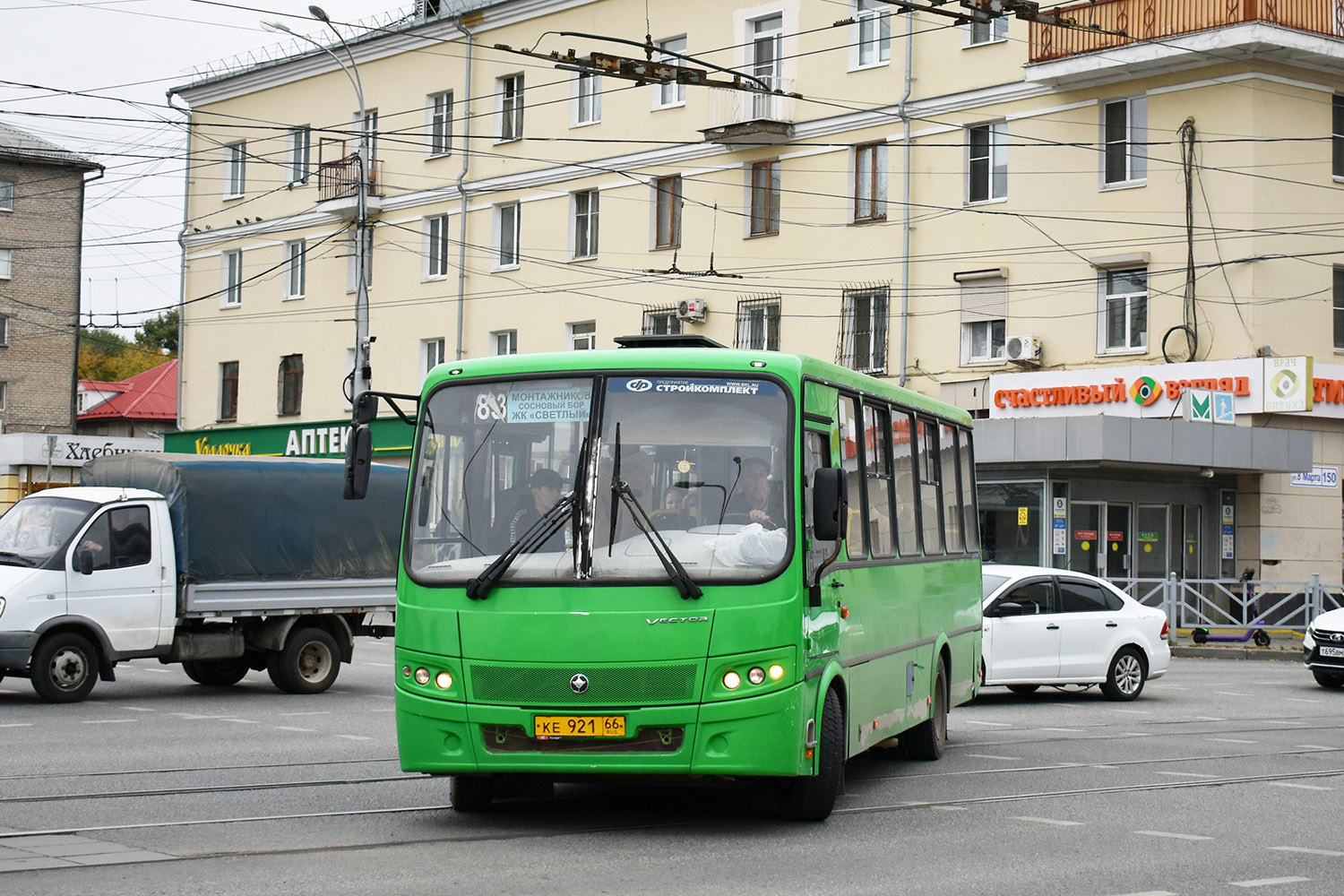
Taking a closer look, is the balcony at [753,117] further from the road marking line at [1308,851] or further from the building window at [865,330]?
the road marking line at [1308,851]

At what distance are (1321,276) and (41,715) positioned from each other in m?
24.6

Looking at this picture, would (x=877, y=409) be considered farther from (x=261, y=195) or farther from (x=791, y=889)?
(x=261, y=195)

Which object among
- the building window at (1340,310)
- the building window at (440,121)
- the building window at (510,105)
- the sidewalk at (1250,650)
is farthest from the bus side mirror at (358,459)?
the building window at (440,121)

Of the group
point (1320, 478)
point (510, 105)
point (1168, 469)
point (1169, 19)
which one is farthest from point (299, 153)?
point (1320, 478)

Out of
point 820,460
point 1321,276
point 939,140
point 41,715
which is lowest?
point 41,715

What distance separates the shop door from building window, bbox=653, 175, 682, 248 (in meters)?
11.7

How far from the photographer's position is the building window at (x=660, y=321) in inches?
1624

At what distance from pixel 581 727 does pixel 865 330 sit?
94.0ft

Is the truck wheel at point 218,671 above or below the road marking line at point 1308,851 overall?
above

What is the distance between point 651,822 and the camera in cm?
1019

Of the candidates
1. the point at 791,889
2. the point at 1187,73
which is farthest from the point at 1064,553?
the point at 791,889

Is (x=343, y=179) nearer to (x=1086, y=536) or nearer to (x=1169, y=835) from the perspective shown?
(x=1086, y=536)

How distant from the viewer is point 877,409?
39.3 ft

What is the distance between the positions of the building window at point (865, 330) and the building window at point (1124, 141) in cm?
529
